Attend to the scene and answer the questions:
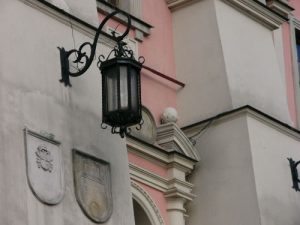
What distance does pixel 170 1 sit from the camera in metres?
14.6

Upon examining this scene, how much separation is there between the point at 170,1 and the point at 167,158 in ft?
7.34

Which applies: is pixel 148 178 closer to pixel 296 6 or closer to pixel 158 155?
pixel 158 155

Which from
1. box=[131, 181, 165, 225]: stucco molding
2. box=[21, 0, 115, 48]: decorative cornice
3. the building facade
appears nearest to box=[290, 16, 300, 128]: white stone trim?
the building facade

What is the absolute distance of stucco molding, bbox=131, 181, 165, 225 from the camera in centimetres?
1282

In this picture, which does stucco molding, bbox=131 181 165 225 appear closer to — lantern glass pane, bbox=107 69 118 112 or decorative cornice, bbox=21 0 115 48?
A: decorative cornice, bbox=21 0 115 48

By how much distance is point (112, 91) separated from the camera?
1002 centimetres

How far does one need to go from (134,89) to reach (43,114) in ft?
2.54

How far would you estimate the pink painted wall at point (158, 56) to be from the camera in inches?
536

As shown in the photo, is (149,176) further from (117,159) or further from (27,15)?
(27,15)

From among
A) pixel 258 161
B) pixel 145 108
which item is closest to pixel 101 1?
pixel 145 108

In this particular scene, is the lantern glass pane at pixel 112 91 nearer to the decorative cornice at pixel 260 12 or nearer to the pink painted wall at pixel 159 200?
the pink painted wall at pixel 159 200

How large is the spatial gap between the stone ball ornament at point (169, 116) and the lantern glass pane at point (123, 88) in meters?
3.52

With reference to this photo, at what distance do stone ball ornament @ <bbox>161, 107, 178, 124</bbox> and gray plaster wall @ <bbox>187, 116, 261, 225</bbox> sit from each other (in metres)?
0.39

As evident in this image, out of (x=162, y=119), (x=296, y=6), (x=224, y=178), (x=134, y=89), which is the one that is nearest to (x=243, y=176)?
(x=224, y=178)
